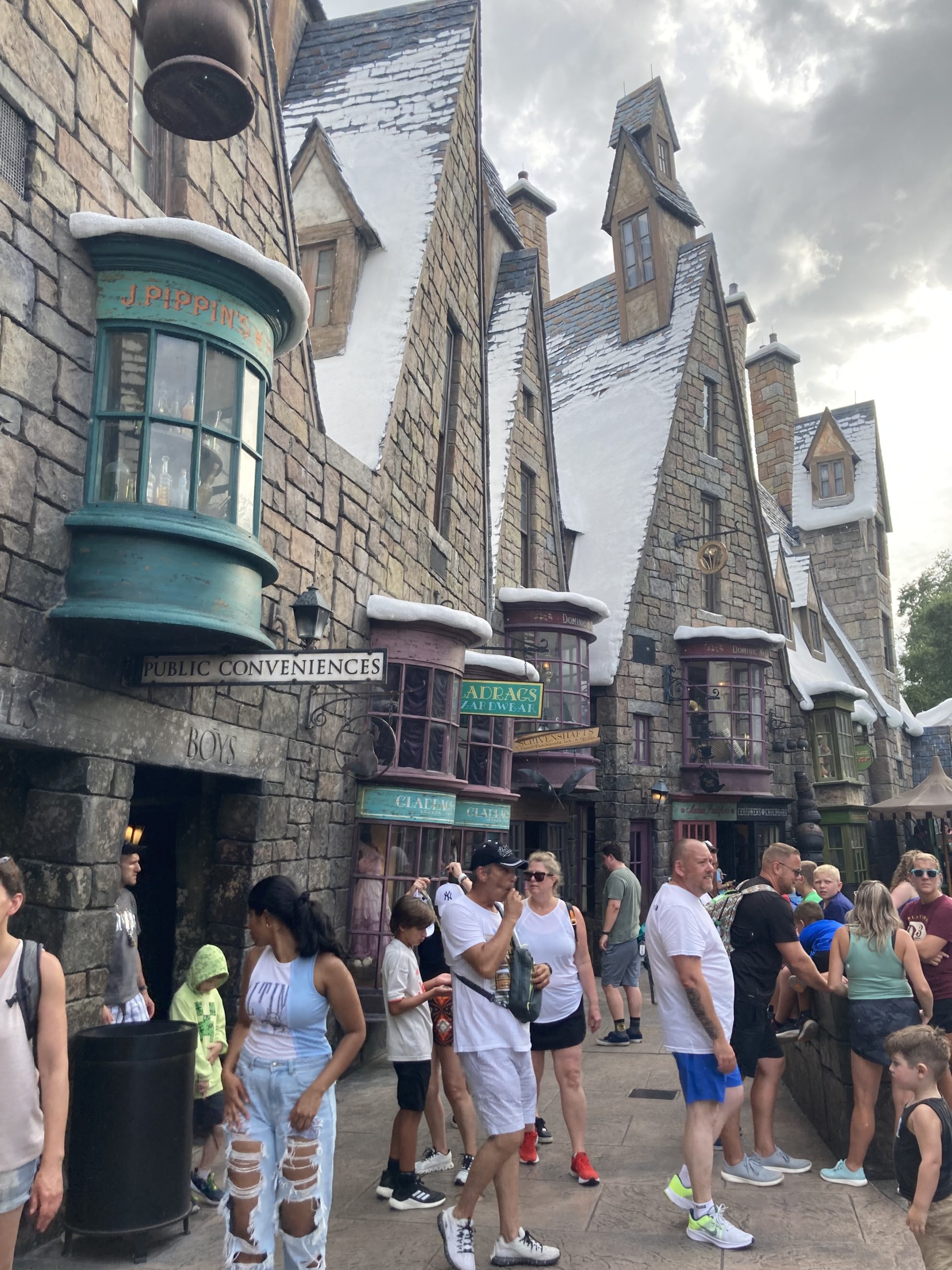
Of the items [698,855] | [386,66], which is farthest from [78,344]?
[386,66]

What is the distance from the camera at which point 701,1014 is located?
4.39 metres

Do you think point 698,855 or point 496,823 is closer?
point 698,855

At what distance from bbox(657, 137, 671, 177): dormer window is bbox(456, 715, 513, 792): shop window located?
633 inches

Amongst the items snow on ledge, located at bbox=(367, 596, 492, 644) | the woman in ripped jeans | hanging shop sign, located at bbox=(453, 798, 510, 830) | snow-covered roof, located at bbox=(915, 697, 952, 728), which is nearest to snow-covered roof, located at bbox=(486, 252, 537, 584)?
hanging shop sign, located at bbox=(453, 798, 510, 830)

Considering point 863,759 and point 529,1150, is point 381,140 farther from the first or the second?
point 863,759

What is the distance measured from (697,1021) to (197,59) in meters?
5.48

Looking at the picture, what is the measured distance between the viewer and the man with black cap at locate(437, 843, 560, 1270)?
3.95 metres

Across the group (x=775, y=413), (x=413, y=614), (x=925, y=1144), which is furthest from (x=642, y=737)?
(x=775, y=413)

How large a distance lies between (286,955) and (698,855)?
206 centimetres

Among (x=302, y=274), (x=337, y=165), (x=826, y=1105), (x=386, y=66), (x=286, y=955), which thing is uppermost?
(x=386, y=66)

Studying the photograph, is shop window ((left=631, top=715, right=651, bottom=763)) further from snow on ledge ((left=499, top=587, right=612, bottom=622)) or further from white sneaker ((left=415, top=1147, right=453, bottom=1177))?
white sneaker ((left=415, top=1147, right=453, bottom=1177))

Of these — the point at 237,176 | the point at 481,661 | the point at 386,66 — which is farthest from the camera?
the point at 386,66

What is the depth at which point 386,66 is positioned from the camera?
43.5ft

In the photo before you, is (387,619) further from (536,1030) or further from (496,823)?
(536,1030)
